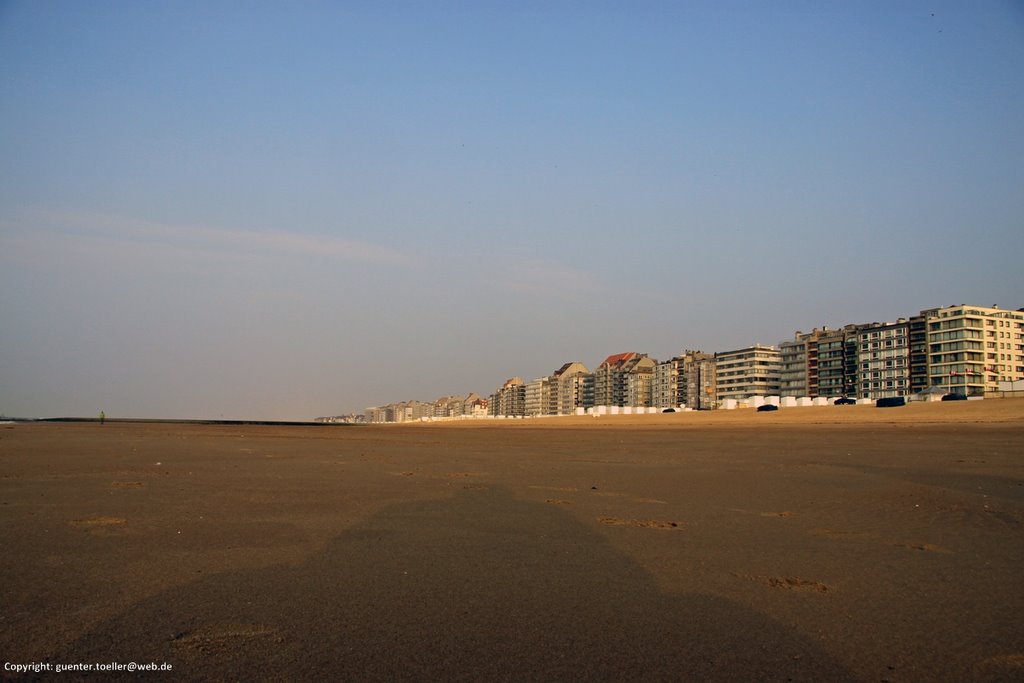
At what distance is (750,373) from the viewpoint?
167 meters

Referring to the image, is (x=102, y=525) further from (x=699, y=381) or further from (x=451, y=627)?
(x=699, y=381)

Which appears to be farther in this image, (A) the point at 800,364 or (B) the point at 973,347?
(A) the point at 800,364

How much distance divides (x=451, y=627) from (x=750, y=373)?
17231 cm

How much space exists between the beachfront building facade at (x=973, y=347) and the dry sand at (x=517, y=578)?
134181 millimetres

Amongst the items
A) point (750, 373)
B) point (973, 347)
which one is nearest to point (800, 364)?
point (750, 373)

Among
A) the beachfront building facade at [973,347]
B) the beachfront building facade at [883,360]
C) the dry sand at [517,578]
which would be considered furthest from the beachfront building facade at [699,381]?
the dry sand at [517,578]

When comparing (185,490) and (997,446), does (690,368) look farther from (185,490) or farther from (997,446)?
(185,490)

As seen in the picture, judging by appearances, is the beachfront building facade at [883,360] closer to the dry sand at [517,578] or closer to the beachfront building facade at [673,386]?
the beachfront building facade at [673,386]

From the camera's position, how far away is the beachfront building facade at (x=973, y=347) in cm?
12575

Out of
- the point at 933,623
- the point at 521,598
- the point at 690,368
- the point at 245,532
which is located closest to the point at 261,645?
the point at 521,598

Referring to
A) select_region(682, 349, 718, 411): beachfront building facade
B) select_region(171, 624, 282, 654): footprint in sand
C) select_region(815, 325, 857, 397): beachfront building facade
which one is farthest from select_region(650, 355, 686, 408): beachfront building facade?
select_region(171, 624, 282, 654): footprint in sand

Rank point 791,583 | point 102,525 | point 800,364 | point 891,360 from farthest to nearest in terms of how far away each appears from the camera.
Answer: point 800,364
point 891,360
point 102,525
point 791,583

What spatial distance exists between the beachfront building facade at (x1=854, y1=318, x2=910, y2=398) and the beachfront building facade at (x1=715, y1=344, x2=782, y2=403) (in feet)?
79.8

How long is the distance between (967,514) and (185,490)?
1022 cm
